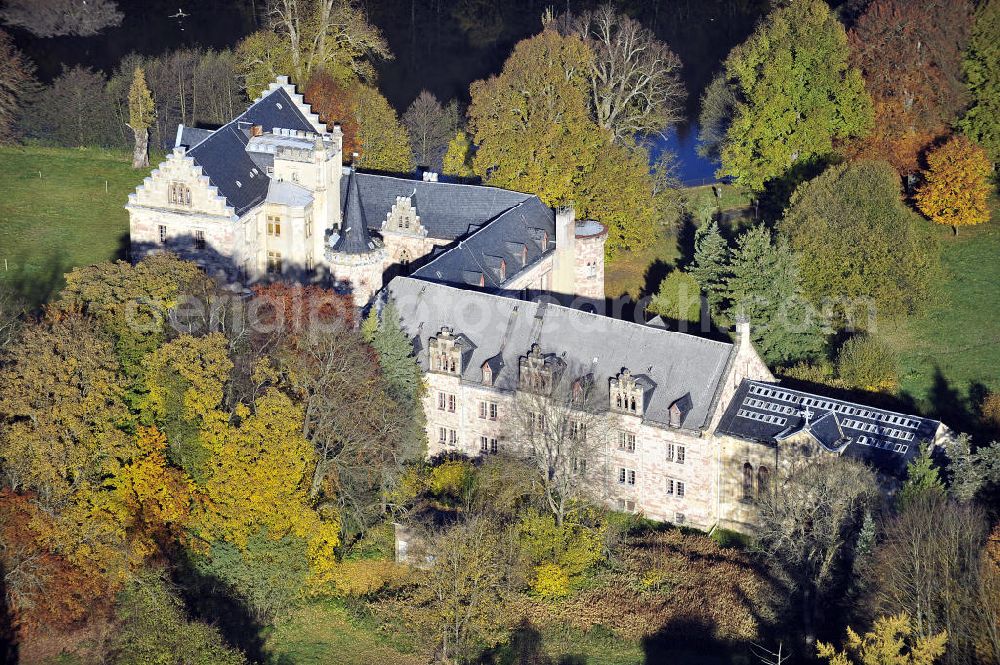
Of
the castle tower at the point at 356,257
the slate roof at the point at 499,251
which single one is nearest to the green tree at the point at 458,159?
the slate roof at the point at 499,251

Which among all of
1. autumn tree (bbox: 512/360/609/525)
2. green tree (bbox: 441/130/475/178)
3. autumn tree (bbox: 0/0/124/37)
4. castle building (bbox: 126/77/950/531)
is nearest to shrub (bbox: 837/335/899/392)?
castle building (bbox: 126/77/950/531)

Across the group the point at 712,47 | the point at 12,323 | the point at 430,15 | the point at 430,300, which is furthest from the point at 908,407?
the point at 430,15

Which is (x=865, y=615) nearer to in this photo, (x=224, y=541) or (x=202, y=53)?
(x=224, y=541)

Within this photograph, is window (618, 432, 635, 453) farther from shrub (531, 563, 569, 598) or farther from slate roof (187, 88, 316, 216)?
Result: slate roof (187, 88, 316, 216)

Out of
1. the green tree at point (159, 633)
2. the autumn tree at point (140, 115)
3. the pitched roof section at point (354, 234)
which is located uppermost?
the autumn tree at point (140, 115)

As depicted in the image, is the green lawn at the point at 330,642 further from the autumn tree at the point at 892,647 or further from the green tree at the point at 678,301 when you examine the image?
the green tree at the point at 678,301
